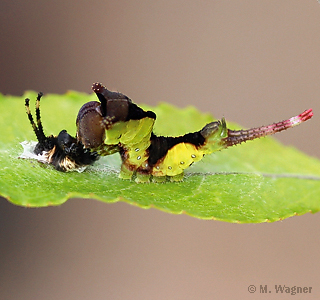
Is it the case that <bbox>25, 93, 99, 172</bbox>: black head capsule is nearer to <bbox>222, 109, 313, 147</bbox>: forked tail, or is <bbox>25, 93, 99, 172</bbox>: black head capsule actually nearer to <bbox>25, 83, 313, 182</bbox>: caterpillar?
<bbox>25, 83, 313, 182</bbox>: caterpillar

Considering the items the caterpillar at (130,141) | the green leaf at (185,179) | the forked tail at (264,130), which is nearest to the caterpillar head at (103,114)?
the caterpillar at (130,141)

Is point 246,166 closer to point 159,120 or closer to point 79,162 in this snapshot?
point 159,120

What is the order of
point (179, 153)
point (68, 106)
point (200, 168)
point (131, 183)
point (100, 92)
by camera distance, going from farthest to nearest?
point (68, 106), point (200, 168), point (179, 153), point (131, 183), point (100, 92)

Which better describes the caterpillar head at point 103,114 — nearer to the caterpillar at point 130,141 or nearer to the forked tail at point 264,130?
the caterpillar at point 130,141

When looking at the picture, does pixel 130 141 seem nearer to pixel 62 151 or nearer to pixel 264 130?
pixel 62 151

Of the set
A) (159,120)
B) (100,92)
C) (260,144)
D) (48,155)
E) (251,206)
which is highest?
(159,120)

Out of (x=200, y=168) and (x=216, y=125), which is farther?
(x=200, y=168)

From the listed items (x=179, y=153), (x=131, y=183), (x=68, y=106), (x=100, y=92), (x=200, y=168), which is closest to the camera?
(x=100, y=92)

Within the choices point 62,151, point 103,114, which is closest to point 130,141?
point 103,114

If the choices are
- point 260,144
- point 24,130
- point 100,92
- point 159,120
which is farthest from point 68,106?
point 260,144
